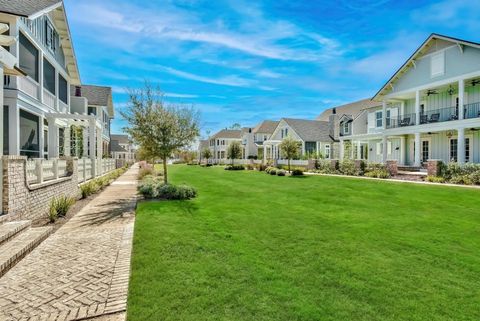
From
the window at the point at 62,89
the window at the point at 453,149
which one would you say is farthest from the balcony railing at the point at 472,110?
the window at the point at 62,89

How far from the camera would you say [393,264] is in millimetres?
4891

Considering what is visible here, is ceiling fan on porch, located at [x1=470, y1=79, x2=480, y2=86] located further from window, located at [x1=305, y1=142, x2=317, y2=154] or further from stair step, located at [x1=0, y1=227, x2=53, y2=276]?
stair step, located at [x1=0, y1=227, x2=53, y2=276]

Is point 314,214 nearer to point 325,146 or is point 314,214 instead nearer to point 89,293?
point 89,293

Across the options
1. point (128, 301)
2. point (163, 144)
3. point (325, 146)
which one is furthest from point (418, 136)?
point (128, 301)

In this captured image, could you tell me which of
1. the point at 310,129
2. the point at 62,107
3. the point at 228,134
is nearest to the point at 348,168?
the point at 310,129

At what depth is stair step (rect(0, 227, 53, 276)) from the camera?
16.0 feet

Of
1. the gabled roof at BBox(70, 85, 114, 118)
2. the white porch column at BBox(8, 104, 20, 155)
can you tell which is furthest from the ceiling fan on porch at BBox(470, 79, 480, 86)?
the gabled roof at BBox(70, 85, 114, 118)

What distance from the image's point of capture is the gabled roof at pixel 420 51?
62.0 feet

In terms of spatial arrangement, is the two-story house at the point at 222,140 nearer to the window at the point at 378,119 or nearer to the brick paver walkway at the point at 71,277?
the window at the point at 378,119

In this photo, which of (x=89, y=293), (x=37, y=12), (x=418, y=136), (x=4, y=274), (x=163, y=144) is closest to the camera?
(x=89, y=293)

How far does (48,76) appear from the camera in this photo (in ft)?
52.5

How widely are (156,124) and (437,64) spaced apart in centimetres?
2167

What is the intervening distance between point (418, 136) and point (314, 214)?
1816 cm

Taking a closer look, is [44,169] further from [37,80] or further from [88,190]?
[37,80]
